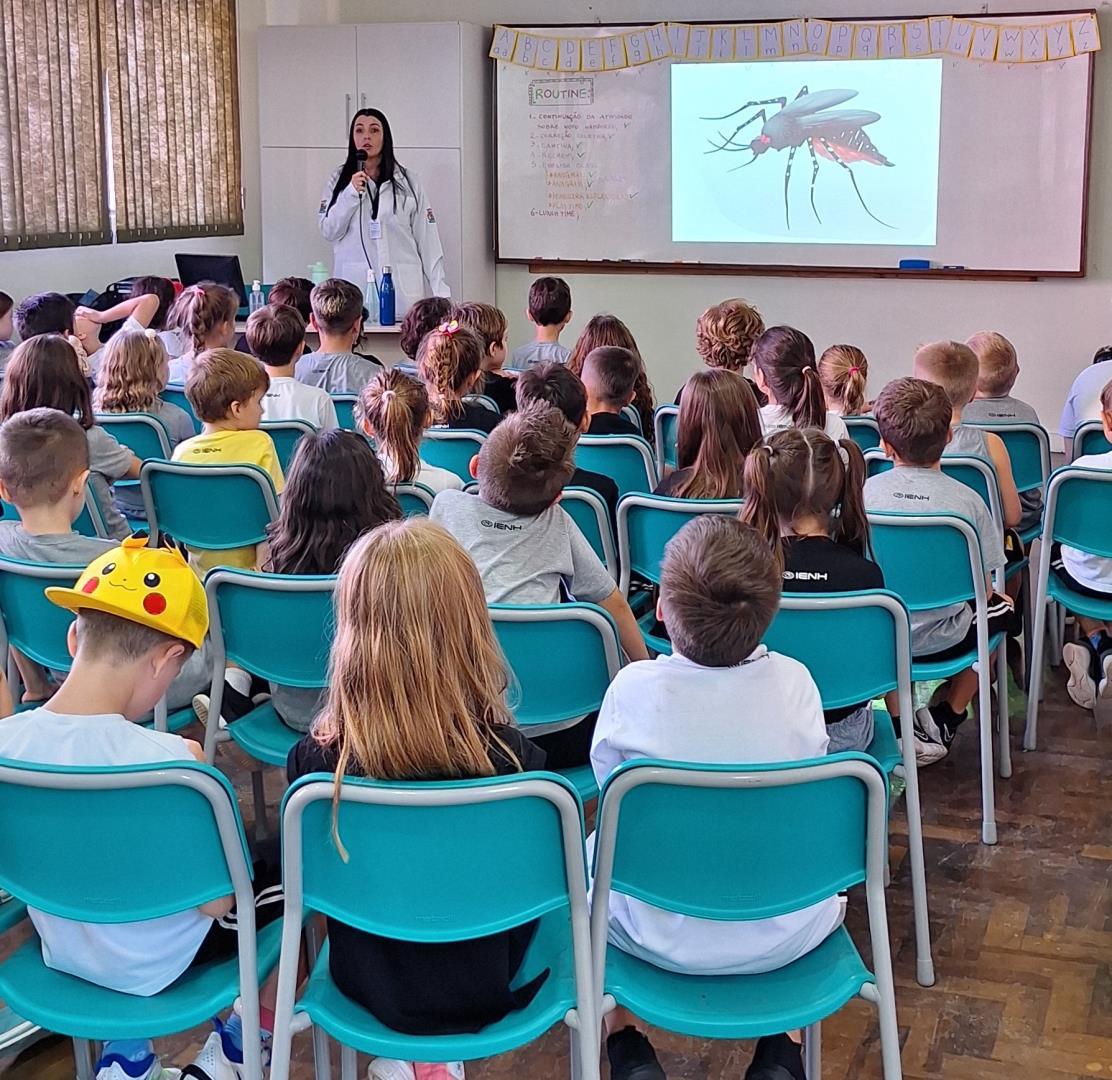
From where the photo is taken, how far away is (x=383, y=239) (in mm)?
7895

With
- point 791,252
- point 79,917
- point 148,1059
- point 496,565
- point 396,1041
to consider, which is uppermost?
point 791,252

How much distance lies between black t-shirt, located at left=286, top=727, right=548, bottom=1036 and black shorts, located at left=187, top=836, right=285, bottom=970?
0.18 metres

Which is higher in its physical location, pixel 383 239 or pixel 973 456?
pixel 383 239

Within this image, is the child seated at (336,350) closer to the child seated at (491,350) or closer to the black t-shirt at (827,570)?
the child seated at (491,350)

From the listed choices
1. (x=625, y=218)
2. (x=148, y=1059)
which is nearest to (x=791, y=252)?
(x=625, y=218)

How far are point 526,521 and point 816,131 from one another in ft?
18.0

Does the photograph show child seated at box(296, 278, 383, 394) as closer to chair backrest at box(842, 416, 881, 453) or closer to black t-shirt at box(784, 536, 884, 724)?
chair backrest at box(842, 416, 881, 453)

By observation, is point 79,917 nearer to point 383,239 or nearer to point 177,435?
point 177,435

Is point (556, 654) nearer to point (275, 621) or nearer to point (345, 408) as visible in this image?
point (275, 621)

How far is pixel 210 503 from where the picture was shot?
11.5ft

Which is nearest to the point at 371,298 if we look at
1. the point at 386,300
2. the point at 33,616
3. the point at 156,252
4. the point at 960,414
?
the point at 386,300

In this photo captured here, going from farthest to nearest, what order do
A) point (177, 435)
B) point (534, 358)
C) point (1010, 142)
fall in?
point (1010, 142), point (534, 358), point (177, 435)

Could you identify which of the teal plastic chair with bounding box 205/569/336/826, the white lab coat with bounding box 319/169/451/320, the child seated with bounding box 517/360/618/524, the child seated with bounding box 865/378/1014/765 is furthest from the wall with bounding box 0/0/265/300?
the child seated with bounding box 865/378/1014/765

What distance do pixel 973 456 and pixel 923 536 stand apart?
56 centimetres
